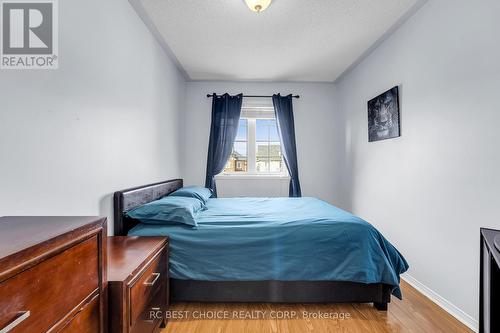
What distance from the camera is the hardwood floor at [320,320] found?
1.71 meters

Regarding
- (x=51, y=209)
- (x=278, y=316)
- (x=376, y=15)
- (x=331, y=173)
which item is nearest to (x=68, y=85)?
(x=51, y=209)

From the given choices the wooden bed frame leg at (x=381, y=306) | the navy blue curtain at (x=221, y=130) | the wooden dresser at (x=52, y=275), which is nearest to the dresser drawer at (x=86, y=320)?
the wooden dresser at (x=52, y=275)

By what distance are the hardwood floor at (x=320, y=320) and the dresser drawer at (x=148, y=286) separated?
1.29 ft

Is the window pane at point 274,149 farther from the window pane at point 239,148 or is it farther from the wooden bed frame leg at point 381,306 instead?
the wooden bed frame leg at point 381,306

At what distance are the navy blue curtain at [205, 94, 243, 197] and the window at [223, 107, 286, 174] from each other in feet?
0.83

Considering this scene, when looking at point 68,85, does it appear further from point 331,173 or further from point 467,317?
point 331,173

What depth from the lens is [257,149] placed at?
428cm

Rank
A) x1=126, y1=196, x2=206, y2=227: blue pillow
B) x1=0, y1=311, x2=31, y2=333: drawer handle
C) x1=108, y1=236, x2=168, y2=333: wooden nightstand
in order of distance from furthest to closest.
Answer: x1=126, y1=196, x2=206, y2=227: blue pillow → x1=108, y1=236, x2=168, y2=333: wooden nightstand → x1=0, y1=311, x2=31, y2=333: drawer handle

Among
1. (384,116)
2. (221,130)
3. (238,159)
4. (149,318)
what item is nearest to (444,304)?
(384,116)

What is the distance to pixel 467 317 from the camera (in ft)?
5.73

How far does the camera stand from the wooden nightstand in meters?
1.06

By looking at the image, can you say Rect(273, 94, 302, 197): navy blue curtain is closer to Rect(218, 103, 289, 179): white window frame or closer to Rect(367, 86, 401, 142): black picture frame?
Rect(218, 103, 289, 179): white window frame

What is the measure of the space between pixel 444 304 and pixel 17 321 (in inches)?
107

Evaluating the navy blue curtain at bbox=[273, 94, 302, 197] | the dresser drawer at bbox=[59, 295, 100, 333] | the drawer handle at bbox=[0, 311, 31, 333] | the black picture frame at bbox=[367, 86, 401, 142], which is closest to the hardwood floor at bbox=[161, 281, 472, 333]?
the dresser drawer at bbox=[59, 295, 100, 333]
